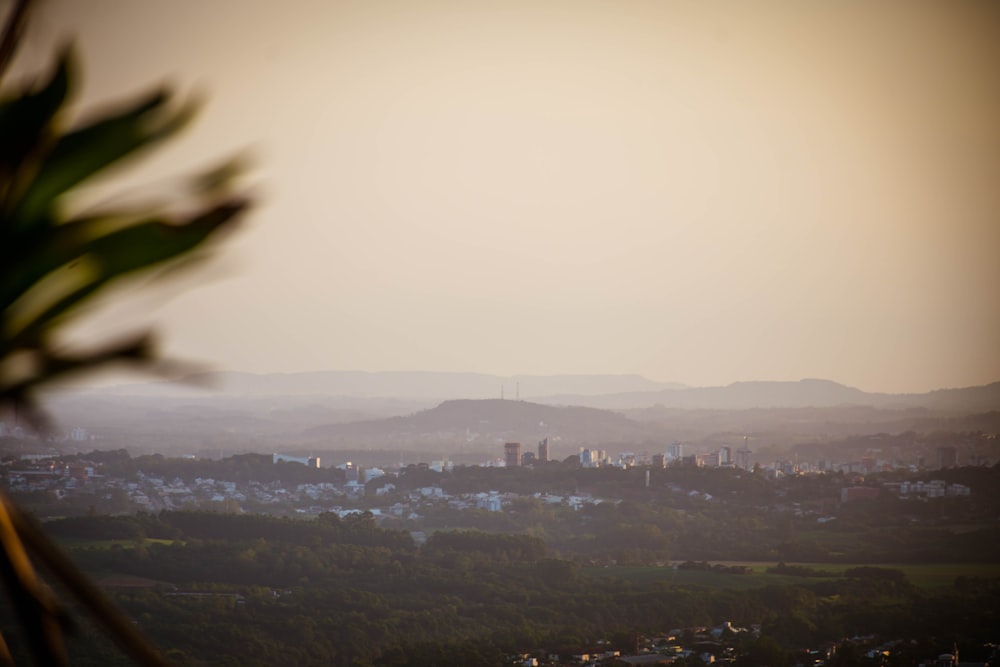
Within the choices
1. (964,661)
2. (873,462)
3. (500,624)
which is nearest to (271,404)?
(873,462)

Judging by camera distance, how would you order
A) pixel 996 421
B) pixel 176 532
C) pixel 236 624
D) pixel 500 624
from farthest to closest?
pixel 996 421
pixel 176 532
pixel 500 624
pixel 236 624

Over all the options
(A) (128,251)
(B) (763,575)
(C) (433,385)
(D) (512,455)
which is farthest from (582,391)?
(A) (128,251)

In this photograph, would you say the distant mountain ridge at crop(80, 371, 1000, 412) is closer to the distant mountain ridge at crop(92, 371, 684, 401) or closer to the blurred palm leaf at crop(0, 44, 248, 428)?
the distant mountain ridge at crop(92, 371, 684, 401)

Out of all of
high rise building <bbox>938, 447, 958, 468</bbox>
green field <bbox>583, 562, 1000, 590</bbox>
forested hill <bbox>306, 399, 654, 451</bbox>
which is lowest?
green field <bbox>583, 562, 1000, 590</bbox>

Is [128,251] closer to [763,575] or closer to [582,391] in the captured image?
[763,575]

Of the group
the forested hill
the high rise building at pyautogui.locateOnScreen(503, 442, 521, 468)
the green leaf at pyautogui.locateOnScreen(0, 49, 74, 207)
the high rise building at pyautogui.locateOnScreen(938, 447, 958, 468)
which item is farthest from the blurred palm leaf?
the forested hill

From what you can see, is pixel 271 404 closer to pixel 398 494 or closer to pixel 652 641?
pixel 398 494

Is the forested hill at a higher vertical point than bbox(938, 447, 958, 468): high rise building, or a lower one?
higher
